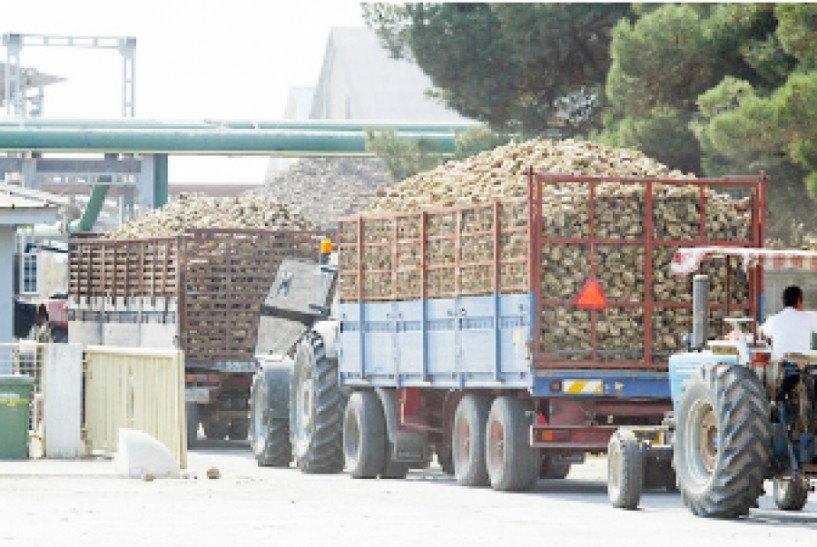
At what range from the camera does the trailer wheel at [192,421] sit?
3098 centimetres

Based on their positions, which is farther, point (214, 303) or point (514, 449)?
point (214, 303)

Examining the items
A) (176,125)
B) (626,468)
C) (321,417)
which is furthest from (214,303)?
(176,125)

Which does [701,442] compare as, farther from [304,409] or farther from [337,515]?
[304,409]

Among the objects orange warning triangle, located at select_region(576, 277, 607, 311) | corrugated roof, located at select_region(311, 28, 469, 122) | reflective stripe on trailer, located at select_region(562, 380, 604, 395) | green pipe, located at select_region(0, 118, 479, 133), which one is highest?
corrugated roof, located at select_region(311, 28, 469, 122)

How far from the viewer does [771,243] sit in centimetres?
3628

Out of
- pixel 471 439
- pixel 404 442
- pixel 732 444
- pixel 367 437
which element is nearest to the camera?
pixel 732 444

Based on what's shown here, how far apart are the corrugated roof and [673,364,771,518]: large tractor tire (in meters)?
83.9

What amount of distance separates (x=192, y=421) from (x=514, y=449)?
37.2 ft

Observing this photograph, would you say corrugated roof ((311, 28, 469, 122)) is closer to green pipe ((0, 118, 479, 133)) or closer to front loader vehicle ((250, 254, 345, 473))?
green pipe ((0, 118, 479, 133))

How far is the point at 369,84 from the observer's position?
10725 centimetres

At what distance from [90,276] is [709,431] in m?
19.9

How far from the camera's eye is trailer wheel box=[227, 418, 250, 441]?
33625 millimetres

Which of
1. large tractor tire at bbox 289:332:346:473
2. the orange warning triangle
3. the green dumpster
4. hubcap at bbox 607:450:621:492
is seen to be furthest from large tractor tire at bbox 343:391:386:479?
hubcap at bbox 607:450:621:492

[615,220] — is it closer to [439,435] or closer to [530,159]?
[530,159]
